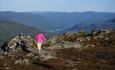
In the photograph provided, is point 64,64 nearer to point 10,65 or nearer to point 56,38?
point 10,65

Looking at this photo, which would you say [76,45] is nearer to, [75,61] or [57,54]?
[57,54]

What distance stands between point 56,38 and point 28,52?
82.9 feet

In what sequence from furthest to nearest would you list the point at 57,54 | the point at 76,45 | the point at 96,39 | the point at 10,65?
the point at 96,39
the point at 76,45
the point at 57,54
the point at 10,65

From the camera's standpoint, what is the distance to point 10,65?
48.3m

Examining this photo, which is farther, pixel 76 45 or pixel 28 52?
pixel 76 45

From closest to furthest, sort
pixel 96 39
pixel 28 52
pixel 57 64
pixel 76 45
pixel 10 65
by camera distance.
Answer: pixel 57 64, pixel 10 65, pixel 28 52, pixel 76 45, pixel 96 39

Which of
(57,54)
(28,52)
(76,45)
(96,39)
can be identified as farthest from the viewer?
(96,39)

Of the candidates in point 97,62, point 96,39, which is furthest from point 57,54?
point 96,39

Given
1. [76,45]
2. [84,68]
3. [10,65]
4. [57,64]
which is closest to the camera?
[84,68]

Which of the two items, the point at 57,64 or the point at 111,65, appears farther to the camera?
the point at 57,64

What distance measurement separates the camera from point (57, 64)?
45344 mm

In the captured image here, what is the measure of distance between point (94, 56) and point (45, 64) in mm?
9507

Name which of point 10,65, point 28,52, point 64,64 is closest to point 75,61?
point 64,64

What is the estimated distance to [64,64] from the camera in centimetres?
4534
